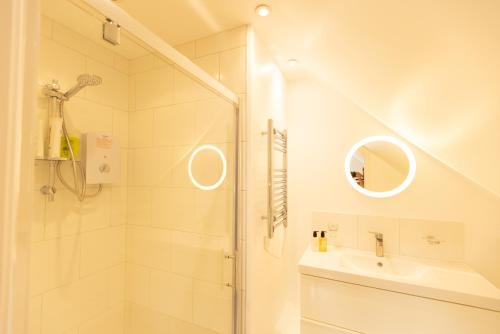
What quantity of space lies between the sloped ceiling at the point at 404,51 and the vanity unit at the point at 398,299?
573mm

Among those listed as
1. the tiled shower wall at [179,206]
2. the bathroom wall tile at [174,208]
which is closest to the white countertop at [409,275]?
the tiled shower wall at [179,206]

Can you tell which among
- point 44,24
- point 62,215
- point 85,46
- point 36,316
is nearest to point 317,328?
point 36,316

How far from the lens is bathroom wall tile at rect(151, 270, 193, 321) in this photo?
50.4 inches

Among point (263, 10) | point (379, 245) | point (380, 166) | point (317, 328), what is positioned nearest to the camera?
point (263, 10)

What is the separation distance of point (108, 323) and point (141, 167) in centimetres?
88

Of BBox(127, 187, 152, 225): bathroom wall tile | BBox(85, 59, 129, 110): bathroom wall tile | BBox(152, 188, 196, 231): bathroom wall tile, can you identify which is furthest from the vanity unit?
BBox(85, 59, 129, 110): bathroom wall tile

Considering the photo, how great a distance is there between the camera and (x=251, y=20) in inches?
47.9

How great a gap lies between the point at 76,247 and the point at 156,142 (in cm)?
67

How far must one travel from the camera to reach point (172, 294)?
131 centimetres

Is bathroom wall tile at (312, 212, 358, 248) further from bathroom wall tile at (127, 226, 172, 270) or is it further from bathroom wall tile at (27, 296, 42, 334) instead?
bathroom wall tile at (27, 296, 42, 334)

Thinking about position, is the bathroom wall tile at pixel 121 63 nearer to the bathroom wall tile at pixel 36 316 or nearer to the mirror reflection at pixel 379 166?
the bathroom wall tile at pixel 36 316

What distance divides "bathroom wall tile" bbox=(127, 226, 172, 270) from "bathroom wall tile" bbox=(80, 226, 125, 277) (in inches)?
1.8

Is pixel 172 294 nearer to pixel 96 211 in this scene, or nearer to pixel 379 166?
pixel 96 211

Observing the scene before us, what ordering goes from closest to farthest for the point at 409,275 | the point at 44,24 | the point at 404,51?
the point at 44,24 → the point at 404,51 → the point at 409,275
